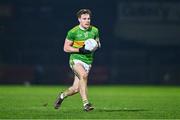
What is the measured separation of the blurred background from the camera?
32.9 m

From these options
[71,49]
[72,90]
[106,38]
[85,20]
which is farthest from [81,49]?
[106,38]

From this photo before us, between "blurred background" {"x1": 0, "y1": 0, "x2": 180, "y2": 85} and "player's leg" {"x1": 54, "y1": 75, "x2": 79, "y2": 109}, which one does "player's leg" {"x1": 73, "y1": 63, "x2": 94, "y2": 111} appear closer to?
"player's leg" {"x1": 54, "y1": 75, "x2": 79, "y2": 109}

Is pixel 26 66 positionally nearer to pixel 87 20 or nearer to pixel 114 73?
pixel 114 73

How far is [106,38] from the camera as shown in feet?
109

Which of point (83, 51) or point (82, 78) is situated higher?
point (83, 51)

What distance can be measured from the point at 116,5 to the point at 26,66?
434 centimetres

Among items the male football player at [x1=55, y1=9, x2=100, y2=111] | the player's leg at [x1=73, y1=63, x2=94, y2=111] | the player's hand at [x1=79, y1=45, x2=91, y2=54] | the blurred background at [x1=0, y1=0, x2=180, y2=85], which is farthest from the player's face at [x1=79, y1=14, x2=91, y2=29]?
the blurred background at [x1=0, y1=0, x2=180, y2=85]

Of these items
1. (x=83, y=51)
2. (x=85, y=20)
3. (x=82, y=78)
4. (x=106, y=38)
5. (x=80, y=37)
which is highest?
(x=85, y=20)

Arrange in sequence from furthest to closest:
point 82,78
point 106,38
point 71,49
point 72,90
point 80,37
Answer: point 106,38 < point 72,90 < point 80,37 < point 71,49 < point 82,78

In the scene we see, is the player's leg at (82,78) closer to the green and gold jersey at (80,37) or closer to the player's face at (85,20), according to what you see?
the green and gold jersey at (80,37)

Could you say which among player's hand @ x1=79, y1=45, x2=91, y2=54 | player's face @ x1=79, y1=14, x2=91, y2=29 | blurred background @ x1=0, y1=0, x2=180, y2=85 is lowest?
blurred background @ x1=0, y1=0, x2=180, y2=85

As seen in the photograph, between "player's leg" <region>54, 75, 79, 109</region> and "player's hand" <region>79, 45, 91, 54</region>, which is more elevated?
"player's hand" <region>79, 45, 91, 54</region>

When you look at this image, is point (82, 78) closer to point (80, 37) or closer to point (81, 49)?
point (81, 49)

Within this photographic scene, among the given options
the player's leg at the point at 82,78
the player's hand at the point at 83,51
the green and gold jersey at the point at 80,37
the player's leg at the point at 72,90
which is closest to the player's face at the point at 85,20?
the green and gold jersey at the point at 80,37
